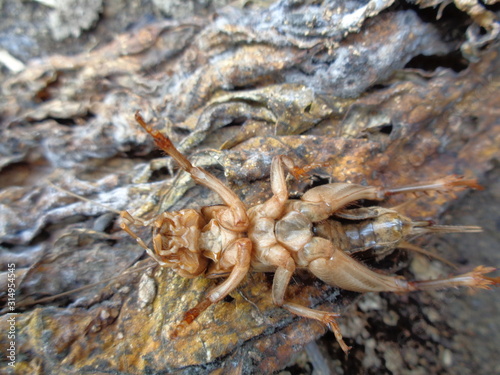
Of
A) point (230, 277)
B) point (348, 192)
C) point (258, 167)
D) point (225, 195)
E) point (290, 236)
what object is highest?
point (258, 167)

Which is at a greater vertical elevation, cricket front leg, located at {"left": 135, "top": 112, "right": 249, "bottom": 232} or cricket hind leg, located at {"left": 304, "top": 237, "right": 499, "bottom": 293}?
cricket front leg, located at {"left": 135, "top": 112, "right": 249, "bottom": 232}

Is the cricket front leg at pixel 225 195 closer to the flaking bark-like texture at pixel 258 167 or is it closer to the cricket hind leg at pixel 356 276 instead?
the flaking bark-like texture at pixel 258 167

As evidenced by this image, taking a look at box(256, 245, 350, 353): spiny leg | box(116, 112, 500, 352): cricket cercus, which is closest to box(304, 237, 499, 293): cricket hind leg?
box(116, 112, 500, 352): cricket cercus

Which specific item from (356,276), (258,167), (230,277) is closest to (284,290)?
(230,277)

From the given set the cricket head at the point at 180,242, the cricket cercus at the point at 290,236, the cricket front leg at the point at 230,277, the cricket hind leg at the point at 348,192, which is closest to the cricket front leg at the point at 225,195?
the cricket cercus at the point at 290,236

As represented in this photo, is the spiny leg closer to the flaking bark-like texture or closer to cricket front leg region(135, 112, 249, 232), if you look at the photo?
the flaking bark-like texture

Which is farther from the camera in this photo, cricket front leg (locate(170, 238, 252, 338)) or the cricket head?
the cricket head

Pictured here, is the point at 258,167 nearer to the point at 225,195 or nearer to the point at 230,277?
the point at 225,195

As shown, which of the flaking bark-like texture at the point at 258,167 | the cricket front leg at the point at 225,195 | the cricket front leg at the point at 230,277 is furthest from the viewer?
the cricket front leg at the point at 225,195
